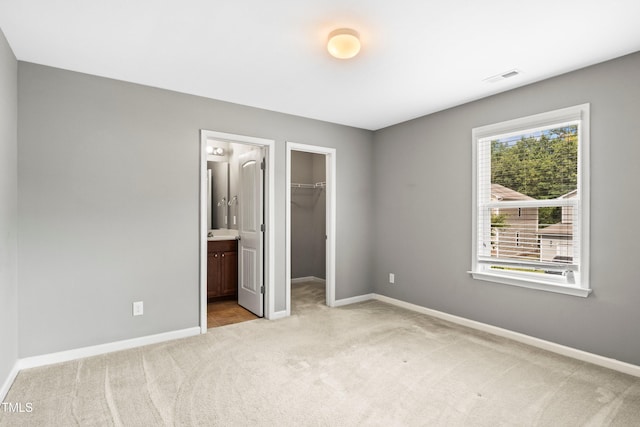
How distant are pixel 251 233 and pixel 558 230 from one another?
3276mm

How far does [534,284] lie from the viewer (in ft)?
10.6

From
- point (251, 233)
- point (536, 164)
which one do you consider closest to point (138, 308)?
point (251, 233)

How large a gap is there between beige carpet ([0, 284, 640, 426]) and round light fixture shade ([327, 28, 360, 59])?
7.77 feet

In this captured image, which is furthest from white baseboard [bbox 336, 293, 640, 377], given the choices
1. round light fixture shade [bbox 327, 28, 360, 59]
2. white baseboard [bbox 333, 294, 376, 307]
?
round light fixture shade [bbox 327, 28, 360, 59]

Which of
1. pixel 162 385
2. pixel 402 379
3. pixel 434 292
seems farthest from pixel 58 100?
pixel 434 292

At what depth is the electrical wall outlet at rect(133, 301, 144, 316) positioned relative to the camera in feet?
10.5

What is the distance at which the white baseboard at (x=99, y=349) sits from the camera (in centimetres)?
275

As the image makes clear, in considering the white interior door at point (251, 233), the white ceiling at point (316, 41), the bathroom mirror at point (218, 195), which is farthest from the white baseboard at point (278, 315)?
the white ceiling at point (316, 41)

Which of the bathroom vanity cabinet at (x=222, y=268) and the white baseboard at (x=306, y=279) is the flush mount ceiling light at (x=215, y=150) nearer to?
the bathroom vanity cabinet at (x=222, y=268)

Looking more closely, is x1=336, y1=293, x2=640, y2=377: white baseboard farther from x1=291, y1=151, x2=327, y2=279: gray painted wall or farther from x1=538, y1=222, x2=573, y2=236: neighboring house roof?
x1=291, y1=151, x2=327, y2=279: gray painted wall

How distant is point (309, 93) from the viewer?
350 cm

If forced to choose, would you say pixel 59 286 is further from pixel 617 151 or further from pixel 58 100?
pixel 617 151

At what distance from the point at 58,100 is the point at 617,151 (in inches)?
181

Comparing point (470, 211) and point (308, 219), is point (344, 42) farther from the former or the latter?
point (308, 219)
